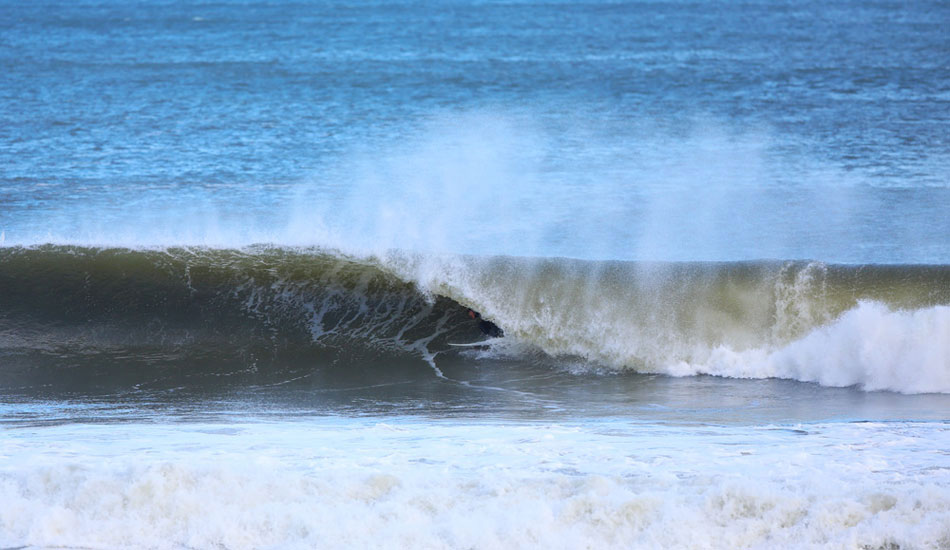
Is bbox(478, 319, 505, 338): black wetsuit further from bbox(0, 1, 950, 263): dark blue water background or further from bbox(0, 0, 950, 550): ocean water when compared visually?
bbox(0, 1, 950, 263): dark blue water background

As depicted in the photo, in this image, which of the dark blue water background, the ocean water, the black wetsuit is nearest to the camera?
the ocean water

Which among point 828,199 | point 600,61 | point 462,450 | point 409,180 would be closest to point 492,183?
point 409,180

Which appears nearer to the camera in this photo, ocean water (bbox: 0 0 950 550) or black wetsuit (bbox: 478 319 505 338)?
ocean water (bbox: 0 0 950 550)

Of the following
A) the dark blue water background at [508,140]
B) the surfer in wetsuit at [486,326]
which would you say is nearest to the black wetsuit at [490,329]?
the surfer in wetsuit at [486,326]

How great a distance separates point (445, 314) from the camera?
9984 mm

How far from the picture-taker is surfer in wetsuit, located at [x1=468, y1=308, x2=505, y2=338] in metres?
9.60

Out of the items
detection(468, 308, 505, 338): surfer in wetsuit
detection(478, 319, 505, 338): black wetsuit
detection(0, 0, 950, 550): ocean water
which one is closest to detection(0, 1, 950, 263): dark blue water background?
detection(0, 0, 950, 550): ocean water

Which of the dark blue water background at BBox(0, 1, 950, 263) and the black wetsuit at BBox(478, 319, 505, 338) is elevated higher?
the dark blue water background at BBox(0, 1, 950, 263)

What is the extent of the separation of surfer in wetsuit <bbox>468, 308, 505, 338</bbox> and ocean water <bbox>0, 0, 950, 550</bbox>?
85 millimetres

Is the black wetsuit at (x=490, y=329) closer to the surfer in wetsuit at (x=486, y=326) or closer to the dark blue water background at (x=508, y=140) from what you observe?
the surfer in wetsuit at (x=486, y=326)

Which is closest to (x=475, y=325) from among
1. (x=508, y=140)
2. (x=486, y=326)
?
(x=486, y=326)

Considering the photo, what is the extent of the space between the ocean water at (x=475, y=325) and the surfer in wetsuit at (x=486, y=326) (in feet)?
0.28

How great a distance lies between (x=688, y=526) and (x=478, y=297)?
5040 millimetres

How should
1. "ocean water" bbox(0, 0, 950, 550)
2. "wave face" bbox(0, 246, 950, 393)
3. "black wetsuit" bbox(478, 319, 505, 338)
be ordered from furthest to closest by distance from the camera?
"black wetsuit" bbox(478, 319, 505, 338), "wave face" bbox(0, 246, 950, 393), "ocean water" bbox(0, 0, 950, 550)
